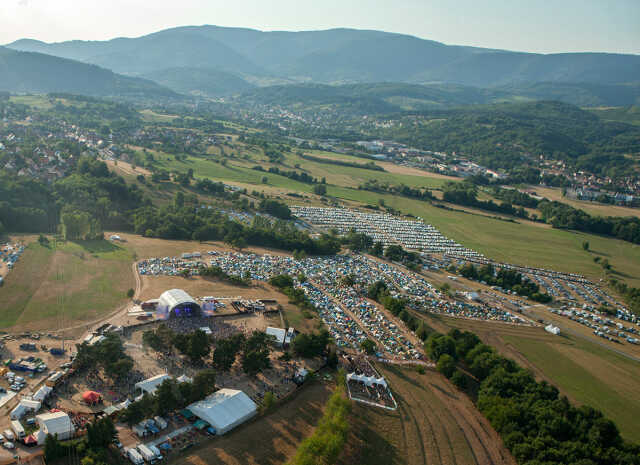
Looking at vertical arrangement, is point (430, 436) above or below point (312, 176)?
below

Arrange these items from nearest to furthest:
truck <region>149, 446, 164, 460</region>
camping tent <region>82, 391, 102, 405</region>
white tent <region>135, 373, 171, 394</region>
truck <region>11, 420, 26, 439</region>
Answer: truck <region>11, 420, 26, 439</region> < truck <region>149, 446, 164, 460</region> < camping tent <region>82, 391, 102, 405</region> < white tent <region>135, 373, 171, 394</region>

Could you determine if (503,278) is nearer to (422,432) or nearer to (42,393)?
(422,432)

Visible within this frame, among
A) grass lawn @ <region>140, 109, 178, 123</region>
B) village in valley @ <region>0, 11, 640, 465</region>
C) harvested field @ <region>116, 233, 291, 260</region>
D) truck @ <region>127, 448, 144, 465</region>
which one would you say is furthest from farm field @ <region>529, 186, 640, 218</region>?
grass lawn @ <region>140, 109, 178, 123</region>

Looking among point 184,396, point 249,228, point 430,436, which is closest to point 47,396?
point 184,396

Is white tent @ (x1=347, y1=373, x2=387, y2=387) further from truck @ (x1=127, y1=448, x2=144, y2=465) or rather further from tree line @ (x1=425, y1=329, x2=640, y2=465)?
truck @ (x1=127, y1=448, x2=144, y2=465)

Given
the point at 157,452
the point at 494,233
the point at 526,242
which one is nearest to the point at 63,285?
the point at 157,452

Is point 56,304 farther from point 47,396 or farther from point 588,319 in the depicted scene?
point 588,319

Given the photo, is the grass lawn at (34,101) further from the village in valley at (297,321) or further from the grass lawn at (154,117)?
the village in valley at (297,321)
